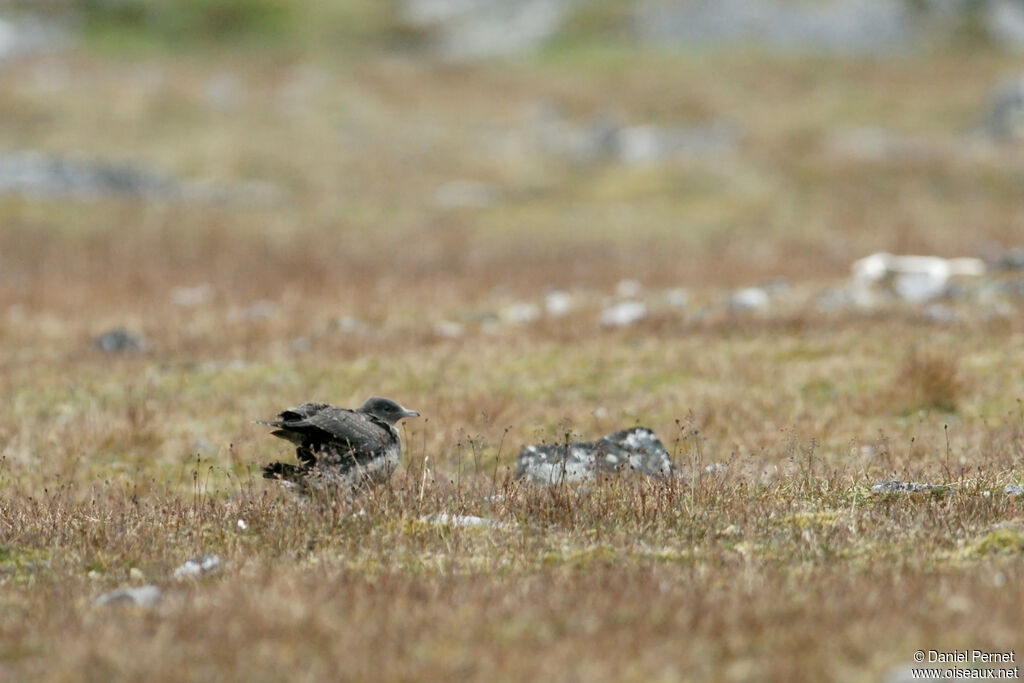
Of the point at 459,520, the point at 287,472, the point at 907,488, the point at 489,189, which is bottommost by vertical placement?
the point at 459,520

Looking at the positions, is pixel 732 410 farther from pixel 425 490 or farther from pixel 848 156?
pixel 848 156

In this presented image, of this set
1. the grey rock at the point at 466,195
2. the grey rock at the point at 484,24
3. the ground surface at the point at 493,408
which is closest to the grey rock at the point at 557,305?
the ground surface at the point at 493,408

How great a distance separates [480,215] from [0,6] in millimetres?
53290

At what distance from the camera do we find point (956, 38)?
5994 centimetres

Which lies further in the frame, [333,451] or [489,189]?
[489,189]

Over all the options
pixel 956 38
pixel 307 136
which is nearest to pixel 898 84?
pixel 956 38

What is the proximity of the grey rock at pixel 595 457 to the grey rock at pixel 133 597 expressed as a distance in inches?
132

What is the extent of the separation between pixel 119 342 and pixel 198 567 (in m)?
10.9

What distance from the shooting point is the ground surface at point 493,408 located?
5.28m

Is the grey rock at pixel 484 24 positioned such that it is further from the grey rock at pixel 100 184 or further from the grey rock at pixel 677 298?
the grey rock at pixel 677 298

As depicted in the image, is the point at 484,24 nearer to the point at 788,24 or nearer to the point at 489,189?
the point at 788,24

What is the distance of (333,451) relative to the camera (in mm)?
7887

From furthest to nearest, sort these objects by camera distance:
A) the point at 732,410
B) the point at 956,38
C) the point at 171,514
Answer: the point at 956,38, the point at 732,410, the point at 171,514

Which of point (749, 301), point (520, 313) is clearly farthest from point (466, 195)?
point (749, 301)
